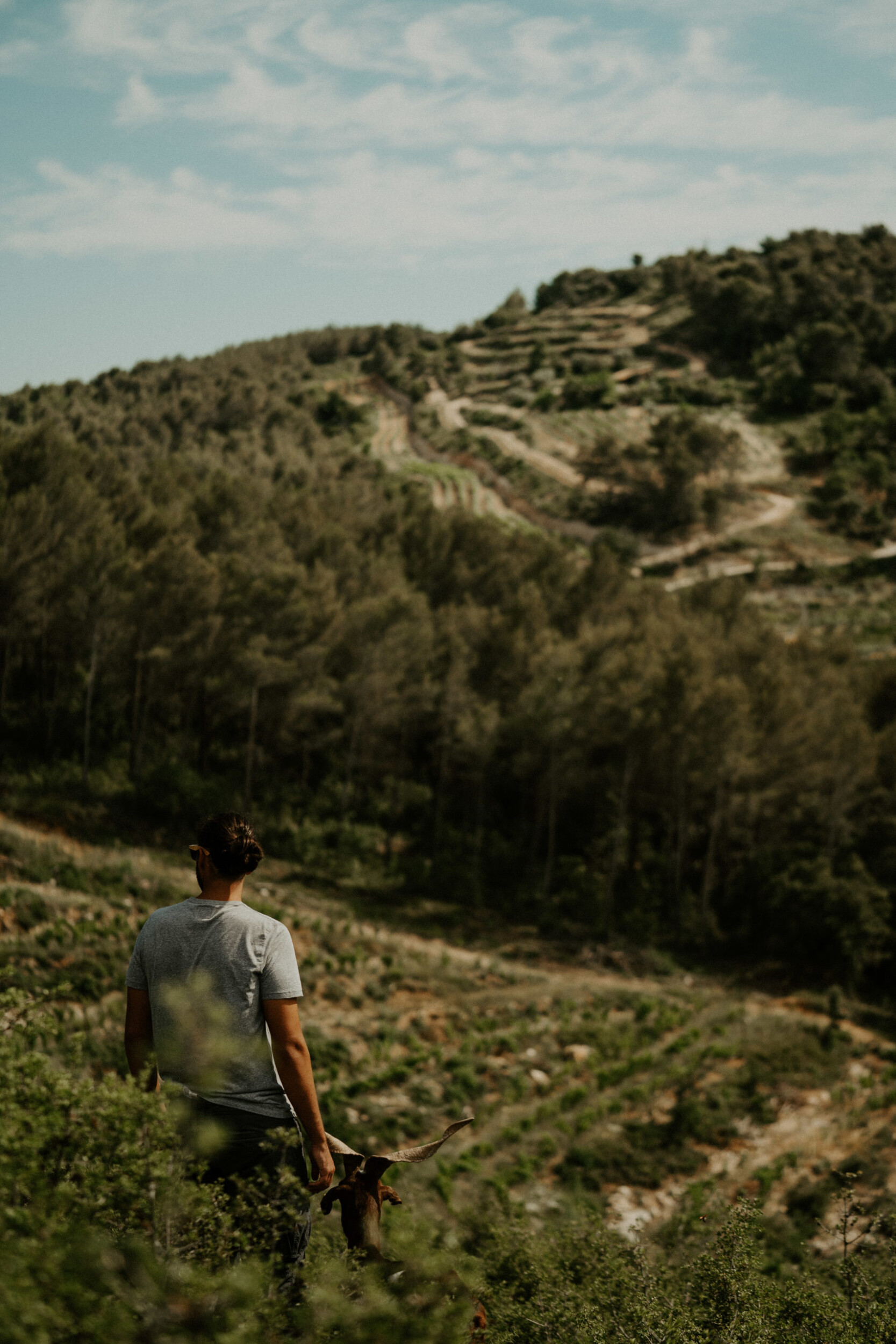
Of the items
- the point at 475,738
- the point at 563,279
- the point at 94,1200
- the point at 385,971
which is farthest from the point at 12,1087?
the point at 563,279

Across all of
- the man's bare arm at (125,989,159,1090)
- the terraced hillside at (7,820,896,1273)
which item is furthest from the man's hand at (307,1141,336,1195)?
the terraced hillside at (7,820,896,1273)

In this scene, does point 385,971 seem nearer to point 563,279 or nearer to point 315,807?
point 315,807

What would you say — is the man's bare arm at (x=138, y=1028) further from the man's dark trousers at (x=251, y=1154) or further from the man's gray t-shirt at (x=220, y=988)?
the man's dark trousers at (x=251, y=1154)

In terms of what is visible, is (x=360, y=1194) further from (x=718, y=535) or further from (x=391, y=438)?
(x=391, y=438)

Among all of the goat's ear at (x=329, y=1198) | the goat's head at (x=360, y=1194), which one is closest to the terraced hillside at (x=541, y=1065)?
the goat's head at (x=360, y=1194)

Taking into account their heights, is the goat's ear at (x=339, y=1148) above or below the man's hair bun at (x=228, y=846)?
below

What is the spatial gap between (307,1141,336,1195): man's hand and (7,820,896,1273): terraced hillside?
6.13 meters

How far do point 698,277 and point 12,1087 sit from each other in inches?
4338

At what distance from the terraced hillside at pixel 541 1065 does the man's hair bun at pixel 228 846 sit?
266 inches

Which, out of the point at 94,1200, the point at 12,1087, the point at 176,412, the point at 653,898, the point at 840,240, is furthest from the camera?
the point at 840,240

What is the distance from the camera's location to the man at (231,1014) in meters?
3.06

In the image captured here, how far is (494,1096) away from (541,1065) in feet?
6.38

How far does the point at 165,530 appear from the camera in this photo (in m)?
30.7

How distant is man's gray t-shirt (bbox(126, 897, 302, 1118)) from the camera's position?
10.1 feet
